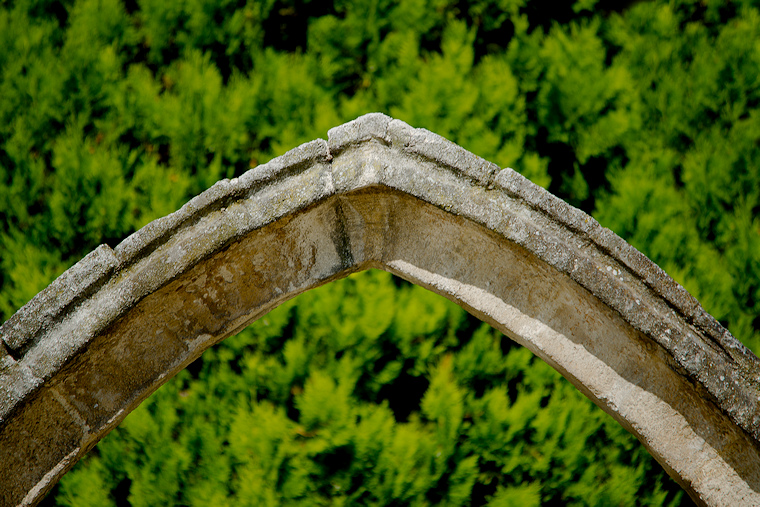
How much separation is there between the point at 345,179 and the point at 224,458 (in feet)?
5.38

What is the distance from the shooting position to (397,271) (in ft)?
6.81

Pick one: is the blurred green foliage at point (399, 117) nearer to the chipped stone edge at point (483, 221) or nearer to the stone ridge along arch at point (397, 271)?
the stone ridge along arch at point (397, 271)

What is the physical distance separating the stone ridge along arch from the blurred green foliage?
111cm

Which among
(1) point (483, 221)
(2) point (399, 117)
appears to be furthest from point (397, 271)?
(2) point (399, 117)

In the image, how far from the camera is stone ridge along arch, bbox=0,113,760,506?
6.04 feet

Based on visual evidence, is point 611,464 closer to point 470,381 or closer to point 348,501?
point 470,381

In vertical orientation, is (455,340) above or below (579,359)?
above

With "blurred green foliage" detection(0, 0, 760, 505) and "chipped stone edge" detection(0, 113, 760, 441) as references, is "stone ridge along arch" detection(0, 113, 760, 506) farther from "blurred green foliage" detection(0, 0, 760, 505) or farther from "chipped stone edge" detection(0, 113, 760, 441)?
"blurred green foliage" detection(0, 0, 760, 505)

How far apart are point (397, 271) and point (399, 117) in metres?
1.60

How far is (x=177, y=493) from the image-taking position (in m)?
2.96

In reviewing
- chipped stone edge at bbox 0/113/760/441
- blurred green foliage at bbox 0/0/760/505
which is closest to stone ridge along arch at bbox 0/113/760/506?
chipped stone edge at bbox 0/113/760/441

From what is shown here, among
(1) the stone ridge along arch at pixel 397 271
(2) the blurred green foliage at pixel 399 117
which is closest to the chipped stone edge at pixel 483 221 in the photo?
(1) the stone ridge along arch at pixel 397 271

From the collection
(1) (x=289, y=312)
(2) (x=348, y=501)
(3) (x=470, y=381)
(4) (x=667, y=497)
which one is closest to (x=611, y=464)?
(4) (x=667, y=497)

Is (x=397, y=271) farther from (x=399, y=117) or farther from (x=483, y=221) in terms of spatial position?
(x=399, y=117)
